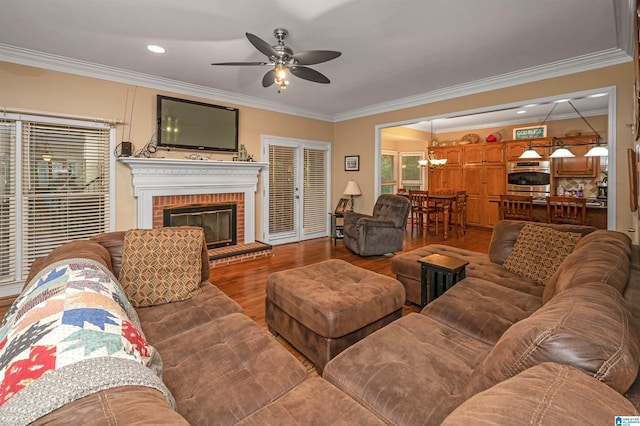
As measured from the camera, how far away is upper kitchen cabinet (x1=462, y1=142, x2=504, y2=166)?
23.5ft

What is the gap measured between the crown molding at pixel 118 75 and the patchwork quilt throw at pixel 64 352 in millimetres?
3699

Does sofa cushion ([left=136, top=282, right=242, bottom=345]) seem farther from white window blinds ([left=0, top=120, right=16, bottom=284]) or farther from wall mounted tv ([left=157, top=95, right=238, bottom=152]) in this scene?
wall mounted tv ([left=157, top=95, right=238, bottom=152])

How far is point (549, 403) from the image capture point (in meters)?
0.56

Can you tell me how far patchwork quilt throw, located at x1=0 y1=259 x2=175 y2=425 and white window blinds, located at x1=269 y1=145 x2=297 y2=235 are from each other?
4.55 m

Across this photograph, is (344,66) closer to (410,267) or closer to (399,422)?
(410,267)

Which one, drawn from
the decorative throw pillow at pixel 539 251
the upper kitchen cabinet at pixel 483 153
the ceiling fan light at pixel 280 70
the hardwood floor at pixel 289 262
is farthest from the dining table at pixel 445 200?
the ceiling fan light at pixel 280 70

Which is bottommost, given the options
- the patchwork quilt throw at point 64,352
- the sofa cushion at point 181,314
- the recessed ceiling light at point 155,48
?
the sofa cushion at point 181,314

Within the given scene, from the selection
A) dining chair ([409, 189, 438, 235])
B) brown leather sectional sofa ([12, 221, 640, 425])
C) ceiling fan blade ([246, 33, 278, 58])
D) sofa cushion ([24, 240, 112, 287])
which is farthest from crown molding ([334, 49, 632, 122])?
sofa cushion ([24, 240, 112, 287])

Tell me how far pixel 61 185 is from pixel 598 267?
4.89m

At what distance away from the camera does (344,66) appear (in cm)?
360

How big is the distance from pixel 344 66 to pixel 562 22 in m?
2.11

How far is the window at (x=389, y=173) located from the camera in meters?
8.99

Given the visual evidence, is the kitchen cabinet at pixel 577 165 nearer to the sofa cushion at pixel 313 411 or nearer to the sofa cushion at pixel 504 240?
the sofa cushion at pixel 504 240

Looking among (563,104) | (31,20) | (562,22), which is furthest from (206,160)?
(563,104)
